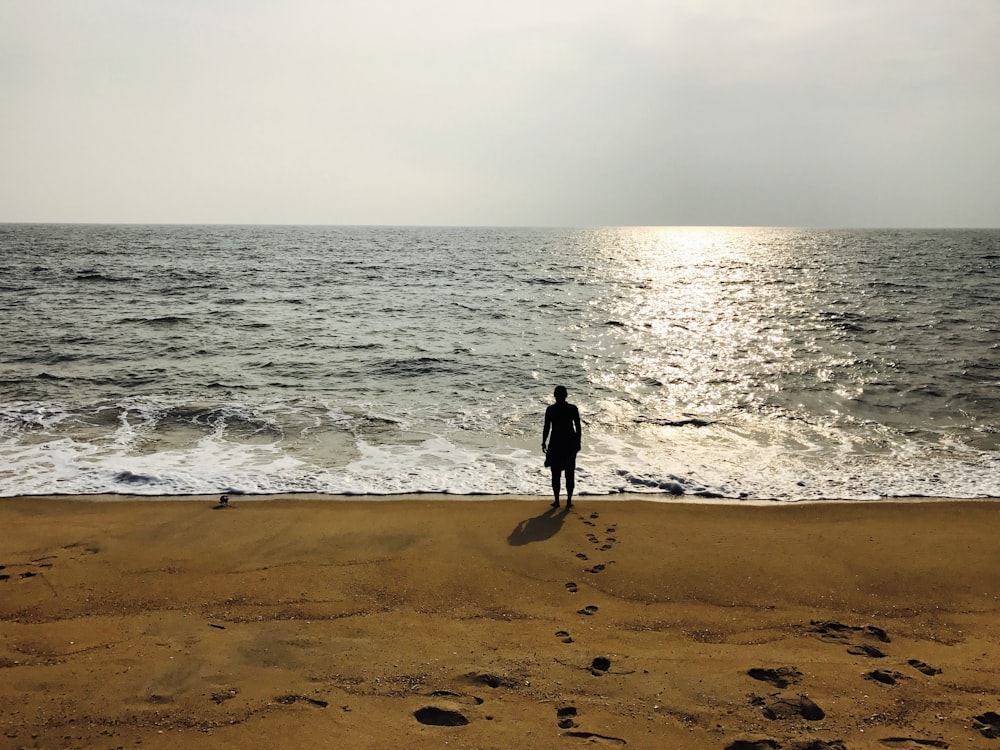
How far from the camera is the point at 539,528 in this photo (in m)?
8.83

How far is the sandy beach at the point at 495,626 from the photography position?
472 centimetres

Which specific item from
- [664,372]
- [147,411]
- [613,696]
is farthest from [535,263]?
[613,696]

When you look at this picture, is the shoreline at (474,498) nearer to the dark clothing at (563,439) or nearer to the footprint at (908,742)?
the dark clothing at (563,439)

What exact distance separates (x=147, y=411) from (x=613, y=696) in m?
13.7

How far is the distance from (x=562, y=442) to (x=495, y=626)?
3.88 metres

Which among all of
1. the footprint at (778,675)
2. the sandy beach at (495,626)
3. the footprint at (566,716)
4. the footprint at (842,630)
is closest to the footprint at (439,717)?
the sandy beach at (495,626)

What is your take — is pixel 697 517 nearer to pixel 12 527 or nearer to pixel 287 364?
pixel 12 527

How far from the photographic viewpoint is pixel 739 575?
7.45m

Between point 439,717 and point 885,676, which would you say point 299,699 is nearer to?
point 439,717

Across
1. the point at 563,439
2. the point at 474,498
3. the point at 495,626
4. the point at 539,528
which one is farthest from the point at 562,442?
the point at 495,626

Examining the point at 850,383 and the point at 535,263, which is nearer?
the point at 850,383

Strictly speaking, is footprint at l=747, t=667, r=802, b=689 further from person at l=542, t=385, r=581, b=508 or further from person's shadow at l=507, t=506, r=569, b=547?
person at l=542, t=385, r=581, b=508

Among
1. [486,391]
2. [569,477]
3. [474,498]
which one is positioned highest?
[486,391]

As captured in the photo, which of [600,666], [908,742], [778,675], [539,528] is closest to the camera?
[908,742]
